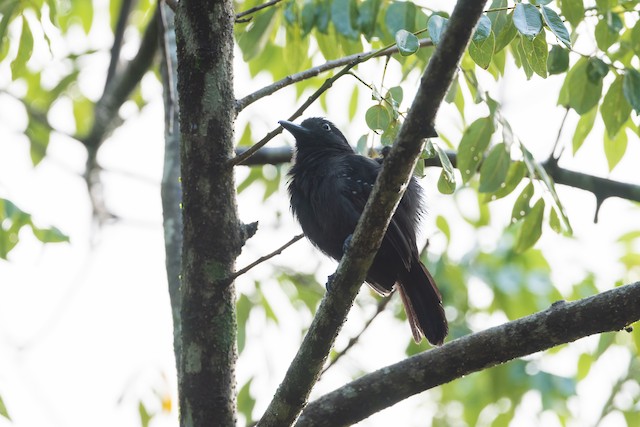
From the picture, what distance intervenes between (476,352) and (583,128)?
1.63 meters

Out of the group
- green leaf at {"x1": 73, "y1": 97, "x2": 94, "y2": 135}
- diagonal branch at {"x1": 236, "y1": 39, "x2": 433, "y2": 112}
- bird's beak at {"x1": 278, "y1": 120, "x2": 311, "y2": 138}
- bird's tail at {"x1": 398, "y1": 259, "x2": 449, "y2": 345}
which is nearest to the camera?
diagonal branch at {"x1": 236, "y1": 39, "x2": 433, "y2": 112}

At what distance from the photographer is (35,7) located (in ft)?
14.0

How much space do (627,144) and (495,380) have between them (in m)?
2.09

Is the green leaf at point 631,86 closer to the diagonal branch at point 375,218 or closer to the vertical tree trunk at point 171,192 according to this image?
the diagonal branch at point 375,218

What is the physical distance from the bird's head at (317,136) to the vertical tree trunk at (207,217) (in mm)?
2065

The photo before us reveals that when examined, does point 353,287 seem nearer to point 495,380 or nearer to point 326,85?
point 326,85

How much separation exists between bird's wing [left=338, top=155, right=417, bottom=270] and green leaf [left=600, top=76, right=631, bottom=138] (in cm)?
115

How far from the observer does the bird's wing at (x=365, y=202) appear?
4383 millimetres

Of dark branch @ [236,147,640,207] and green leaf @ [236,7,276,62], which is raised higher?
green leaf @ [236,7,276,62]

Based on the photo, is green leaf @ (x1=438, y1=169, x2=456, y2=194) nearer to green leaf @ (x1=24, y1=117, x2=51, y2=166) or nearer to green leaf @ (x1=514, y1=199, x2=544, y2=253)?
green leaf @ (x1=514, y1=199, x2=544, y2=253)

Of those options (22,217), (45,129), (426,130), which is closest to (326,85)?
(426,130)

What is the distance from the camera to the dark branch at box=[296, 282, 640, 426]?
2.91 meters

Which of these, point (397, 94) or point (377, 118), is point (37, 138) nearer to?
point (397, 94)

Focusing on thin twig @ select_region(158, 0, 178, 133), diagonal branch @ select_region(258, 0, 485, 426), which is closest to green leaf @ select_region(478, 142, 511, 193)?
diagonal branch @ select_region(258, 0, 485, 426)
